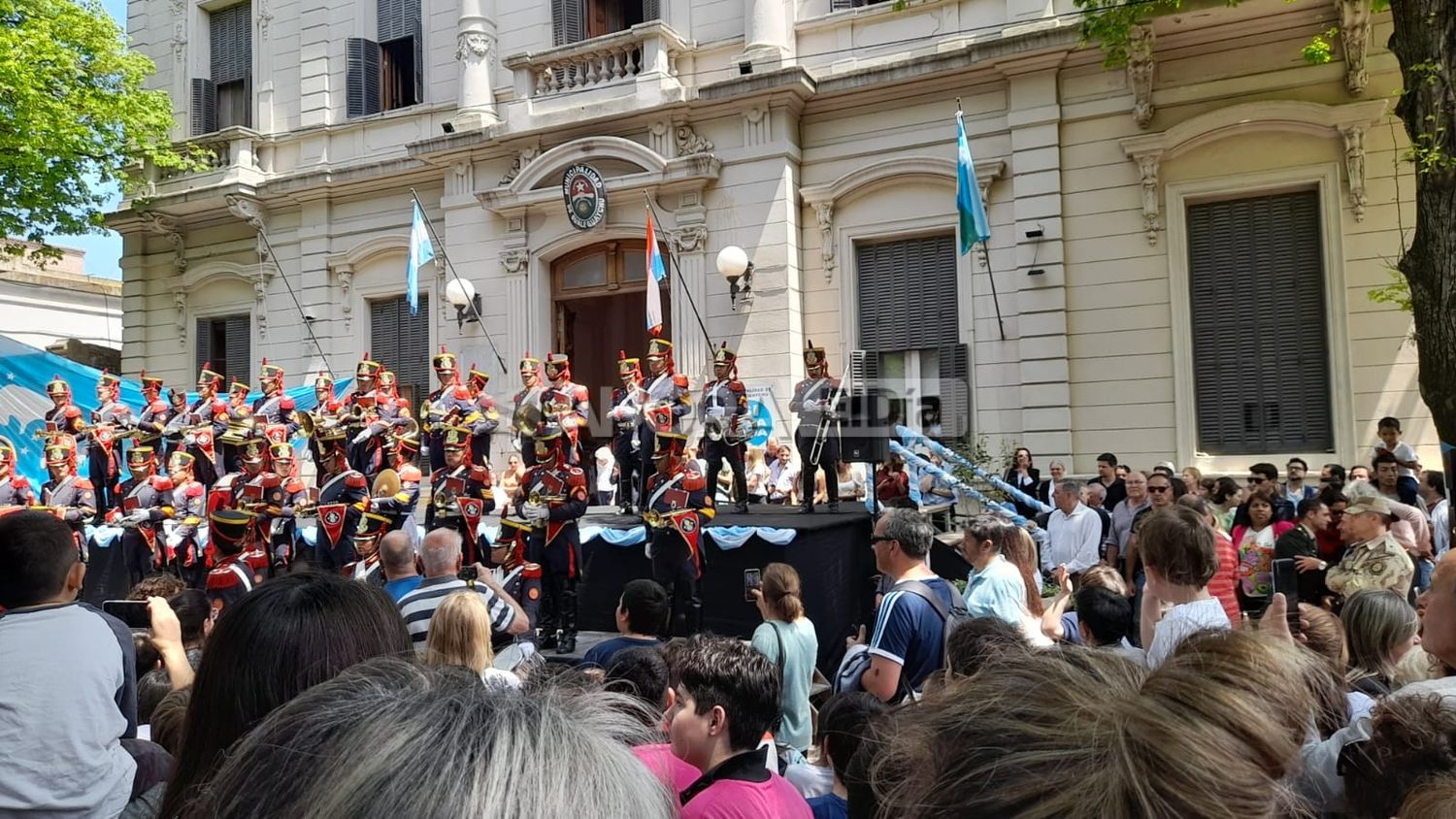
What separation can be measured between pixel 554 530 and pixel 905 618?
18.9 ft

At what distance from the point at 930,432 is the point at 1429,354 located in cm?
692

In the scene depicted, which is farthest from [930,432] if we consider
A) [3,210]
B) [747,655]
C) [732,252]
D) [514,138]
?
[3,210]

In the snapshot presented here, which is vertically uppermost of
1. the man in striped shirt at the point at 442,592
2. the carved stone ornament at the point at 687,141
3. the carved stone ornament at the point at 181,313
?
the carved stone ornament at the point at 687,141

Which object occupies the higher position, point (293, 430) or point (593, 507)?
point (293, 430)

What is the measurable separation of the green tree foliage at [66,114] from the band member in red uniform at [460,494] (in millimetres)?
11700

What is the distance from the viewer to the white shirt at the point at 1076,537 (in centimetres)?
927

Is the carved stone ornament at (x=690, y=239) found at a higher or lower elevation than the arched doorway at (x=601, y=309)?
higher

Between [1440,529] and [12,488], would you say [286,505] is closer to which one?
[12,488]

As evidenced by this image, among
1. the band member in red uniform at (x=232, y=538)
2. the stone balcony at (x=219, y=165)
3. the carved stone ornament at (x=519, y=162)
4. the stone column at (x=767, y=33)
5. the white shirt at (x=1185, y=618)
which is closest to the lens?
the white shirt at (x=1185, y=618)

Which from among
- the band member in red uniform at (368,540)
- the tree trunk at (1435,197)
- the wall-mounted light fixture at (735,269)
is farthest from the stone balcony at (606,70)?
the tree trunk at (1435,197)

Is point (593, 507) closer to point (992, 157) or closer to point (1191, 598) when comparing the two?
point (992, 157)

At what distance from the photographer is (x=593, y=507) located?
45.0 feet

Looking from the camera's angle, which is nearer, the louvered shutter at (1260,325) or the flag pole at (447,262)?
the louvered shutter at (1260,325)

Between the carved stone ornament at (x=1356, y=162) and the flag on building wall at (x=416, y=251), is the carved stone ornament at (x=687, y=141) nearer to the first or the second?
the flag on building wall at (x=416, y=251)
